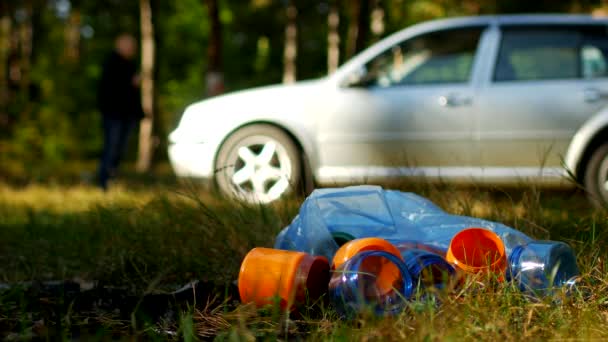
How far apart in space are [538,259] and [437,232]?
0.64m

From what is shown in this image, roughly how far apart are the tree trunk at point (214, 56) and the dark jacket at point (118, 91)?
556 cm

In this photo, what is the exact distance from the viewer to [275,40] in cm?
4341

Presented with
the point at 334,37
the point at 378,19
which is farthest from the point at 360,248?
the point at 334,37

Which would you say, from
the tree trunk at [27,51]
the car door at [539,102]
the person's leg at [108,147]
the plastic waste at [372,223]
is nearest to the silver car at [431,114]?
the car door at [539,102]

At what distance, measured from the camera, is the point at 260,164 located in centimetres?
623

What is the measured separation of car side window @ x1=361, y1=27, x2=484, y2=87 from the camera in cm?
673

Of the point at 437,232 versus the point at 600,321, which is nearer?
the point at 600,321

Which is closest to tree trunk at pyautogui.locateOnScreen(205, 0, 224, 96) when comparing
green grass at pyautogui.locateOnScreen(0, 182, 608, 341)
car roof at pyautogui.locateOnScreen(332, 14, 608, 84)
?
car roof at pyautogui.locateOnScreen(332, 14, 608, 84)

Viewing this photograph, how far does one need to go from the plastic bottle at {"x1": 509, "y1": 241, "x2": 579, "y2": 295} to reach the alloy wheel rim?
10.1 ft

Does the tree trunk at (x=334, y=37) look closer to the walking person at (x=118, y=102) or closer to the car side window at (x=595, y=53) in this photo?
the walking person at (x=118, y=102)

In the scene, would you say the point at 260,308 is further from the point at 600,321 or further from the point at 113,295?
the point at 600,321

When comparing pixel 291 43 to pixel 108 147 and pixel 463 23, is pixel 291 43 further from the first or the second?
pixel 463 23

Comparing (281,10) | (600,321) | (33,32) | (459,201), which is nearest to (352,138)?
(459,201)

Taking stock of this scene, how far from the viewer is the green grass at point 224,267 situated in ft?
7.92
